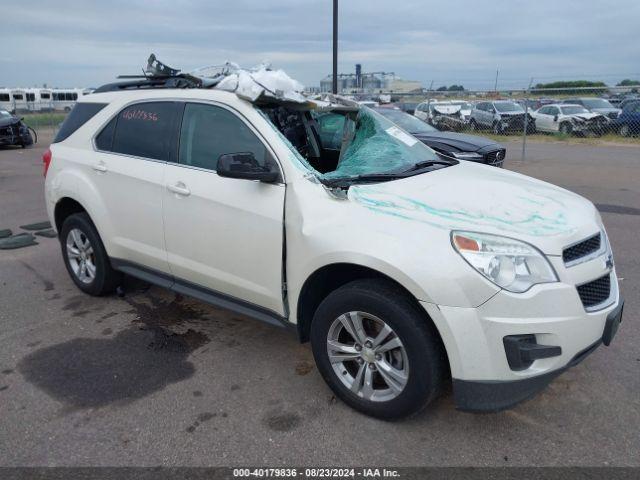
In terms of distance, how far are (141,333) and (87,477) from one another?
66.4 inches

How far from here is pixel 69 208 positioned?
5.06 meters

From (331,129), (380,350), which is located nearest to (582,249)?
(380,350)

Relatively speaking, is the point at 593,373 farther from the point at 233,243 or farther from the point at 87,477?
the point at 87,477

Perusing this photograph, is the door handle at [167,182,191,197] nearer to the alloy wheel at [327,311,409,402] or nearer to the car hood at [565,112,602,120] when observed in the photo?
the alloy wheel at [327,311,409,402]

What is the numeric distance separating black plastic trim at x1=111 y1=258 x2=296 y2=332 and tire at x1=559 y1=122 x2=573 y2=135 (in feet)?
67.0

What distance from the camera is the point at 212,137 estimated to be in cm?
381

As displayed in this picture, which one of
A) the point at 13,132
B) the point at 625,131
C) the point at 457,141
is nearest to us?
the point at 457,141

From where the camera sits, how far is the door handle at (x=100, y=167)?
4446 mm

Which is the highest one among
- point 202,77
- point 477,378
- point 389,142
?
point 202,77

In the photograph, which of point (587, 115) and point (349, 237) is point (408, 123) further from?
point (587, 115)

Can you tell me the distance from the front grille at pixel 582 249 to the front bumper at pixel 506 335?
17cm

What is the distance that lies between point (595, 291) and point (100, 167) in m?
3.65

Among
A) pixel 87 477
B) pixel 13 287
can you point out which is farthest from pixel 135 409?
pixel 13 287

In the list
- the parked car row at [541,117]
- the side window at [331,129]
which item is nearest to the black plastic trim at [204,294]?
the side window at [331,129]
